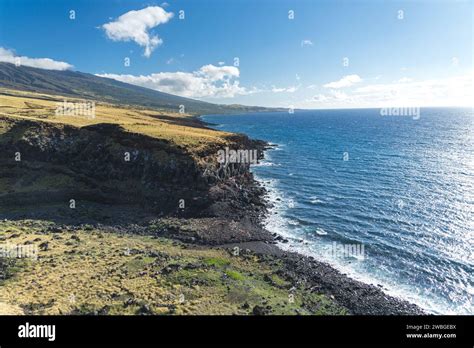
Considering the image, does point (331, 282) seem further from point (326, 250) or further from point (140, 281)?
point (140, 281)

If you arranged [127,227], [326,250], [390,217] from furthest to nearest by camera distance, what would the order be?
1. [390,217]
2. [127,227]
3. [326,250]

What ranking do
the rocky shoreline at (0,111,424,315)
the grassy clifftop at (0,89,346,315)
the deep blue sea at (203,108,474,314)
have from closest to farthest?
the grassy clifftop at (0,89,346,315) → the rocky shoreline at (0,111,424,315) → the deep blue sea at (203,108,474,314)

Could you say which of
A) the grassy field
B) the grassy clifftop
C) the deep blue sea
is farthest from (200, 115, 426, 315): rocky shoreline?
the deep blue sea

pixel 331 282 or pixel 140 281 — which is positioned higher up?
pixel 140 281

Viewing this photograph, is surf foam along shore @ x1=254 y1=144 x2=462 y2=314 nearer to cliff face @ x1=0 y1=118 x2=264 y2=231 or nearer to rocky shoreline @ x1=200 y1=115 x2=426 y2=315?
rocky shoreline @ x1=200 y1=115 x2=426 y2=315

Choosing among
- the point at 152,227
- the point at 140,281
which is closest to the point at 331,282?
the point at 140,281

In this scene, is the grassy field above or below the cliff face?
below

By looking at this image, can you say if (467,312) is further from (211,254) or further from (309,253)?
(211,254)
